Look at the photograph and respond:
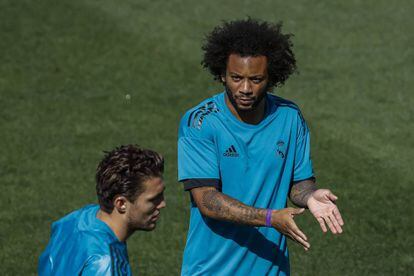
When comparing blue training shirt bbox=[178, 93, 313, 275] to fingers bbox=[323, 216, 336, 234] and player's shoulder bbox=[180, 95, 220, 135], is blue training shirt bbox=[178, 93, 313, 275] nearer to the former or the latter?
player's shoulder bbox=[180, 95, 220, 135]

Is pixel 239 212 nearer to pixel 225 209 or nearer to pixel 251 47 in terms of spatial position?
pixel 225 209

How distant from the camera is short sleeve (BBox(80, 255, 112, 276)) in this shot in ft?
16.5

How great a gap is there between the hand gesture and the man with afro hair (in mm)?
239

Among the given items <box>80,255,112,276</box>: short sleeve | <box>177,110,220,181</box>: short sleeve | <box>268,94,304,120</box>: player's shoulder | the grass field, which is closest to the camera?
<box>80,255,112,276</box>: short sleeve

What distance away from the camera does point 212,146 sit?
6492 mm

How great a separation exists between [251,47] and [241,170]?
2.89 ft

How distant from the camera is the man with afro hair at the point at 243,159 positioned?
6.48m

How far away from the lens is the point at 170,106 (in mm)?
15250

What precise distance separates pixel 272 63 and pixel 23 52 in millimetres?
11305

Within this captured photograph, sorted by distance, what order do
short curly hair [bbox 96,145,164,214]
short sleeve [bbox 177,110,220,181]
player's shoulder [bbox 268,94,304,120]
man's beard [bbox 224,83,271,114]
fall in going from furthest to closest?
player's shoulder [bbox 268,94,304,120] → man's beard [bbox 224,83,271,114] → short sleeve [bbox 177,110,220,181] → short curly hair [bbox 96,145,164,214]

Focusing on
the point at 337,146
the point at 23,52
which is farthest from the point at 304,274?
the point at 23,52

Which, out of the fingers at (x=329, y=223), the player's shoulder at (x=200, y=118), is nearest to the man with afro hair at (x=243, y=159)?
the player's shoulder at (x=200, y=118)

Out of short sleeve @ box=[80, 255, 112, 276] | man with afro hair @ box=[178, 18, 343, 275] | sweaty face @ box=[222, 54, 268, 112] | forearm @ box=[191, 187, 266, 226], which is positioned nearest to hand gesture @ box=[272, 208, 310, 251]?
forearm @ box=[191, 187, 266, 226]

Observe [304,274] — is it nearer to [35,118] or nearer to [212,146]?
[212,146]
